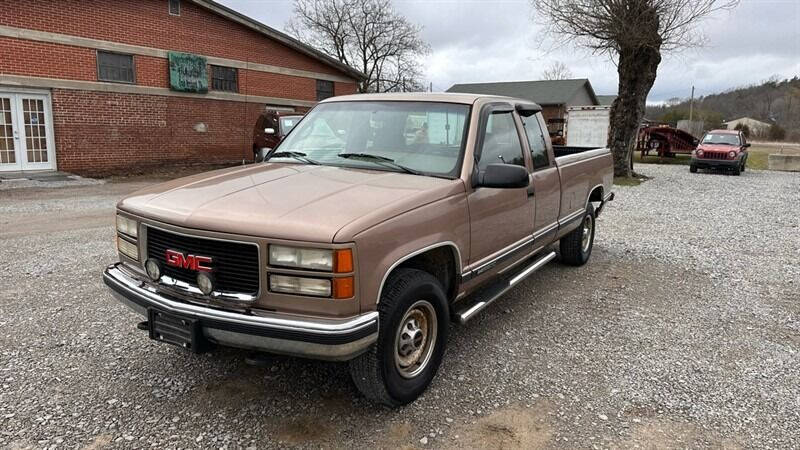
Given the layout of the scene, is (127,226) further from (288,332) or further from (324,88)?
(324,88)

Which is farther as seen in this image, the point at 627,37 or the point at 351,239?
the point at 627,37

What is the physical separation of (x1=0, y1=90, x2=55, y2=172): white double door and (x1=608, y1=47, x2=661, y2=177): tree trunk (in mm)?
16676

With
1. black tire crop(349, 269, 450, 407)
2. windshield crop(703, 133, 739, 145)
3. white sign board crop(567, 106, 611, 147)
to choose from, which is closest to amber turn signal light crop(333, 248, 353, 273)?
black tire crop(349, 269, 450, 407)

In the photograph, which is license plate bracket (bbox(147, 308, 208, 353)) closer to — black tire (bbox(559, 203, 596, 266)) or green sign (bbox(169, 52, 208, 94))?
black tire (bbox(559, 203, 596, 266))

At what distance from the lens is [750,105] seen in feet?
255

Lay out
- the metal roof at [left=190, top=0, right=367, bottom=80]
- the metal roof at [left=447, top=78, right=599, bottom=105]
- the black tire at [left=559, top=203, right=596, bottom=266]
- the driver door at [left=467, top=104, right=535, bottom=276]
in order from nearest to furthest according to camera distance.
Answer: the driver door at [left=467, top=104, right=535, bottom=276]
the black tire at [left=559, top=203, right=596, bottom=266]
the metal roof at [left=190, top=0, right=367, bottom=80]
the metal roof at [left=447, top=78, right=599, bottom=105]

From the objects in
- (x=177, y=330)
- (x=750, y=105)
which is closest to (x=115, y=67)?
(x=177, y=330)

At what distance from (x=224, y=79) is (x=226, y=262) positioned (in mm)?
17862

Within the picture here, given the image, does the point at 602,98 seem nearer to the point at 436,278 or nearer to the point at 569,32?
the point at 569,32

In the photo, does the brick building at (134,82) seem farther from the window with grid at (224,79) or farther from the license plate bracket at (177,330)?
the license plate bracket at (177,330)

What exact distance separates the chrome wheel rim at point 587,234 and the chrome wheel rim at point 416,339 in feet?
12.1

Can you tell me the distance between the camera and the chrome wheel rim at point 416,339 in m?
3.18

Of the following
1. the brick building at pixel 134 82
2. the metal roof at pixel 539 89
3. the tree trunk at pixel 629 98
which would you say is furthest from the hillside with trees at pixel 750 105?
the brick building at pixel 134 82

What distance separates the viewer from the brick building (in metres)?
14.1
